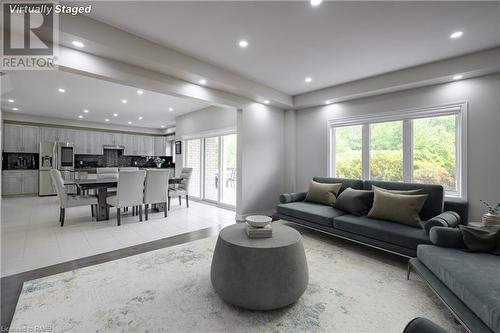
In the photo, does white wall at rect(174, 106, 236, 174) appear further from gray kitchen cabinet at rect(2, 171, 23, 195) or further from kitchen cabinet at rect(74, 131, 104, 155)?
gray kitchen cabinet at rect(2, 171, 23, 195)

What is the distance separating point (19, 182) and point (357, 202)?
10.2 meters

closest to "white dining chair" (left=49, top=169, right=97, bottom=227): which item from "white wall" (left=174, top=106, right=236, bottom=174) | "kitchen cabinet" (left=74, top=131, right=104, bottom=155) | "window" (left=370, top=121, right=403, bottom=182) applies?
"white wall" (left=174, top=106, right=236, bottom=174)

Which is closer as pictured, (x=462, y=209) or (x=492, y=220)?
(x=492, y=220)

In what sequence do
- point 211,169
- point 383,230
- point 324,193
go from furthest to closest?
point 211,169
point 324,193
point 383,230

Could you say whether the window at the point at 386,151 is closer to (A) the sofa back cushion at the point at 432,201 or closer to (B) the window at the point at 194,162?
(A) the sofa back cushion at the point at 432,201

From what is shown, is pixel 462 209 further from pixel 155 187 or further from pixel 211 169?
pixel 211 169

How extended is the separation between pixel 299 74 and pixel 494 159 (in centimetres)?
308

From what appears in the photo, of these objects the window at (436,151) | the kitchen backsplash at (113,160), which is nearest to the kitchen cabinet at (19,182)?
the kitchen backsplash at (113,160)

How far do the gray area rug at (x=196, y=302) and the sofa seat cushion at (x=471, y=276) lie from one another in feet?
1.17

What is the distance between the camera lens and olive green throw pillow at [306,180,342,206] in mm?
3867

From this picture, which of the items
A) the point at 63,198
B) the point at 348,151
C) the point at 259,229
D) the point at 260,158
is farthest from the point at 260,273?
the point at 63,198

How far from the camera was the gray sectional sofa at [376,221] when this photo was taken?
8.30 feet

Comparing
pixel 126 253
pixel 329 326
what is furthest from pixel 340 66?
pixel 126 253

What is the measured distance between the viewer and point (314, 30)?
2562 mm
